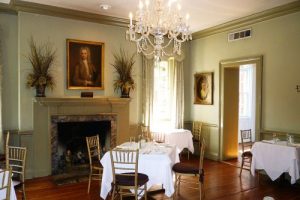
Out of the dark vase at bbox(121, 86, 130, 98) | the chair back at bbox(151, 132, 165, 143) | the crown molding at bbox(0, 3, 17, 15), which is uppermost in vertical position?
the crown molding at bbox(0, 3, 17, 15)

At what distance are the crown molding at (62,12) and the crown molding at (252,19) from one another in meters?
2.25

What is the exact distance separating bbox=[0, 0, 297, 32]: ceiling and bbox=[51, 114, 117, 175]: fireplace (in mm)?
2301

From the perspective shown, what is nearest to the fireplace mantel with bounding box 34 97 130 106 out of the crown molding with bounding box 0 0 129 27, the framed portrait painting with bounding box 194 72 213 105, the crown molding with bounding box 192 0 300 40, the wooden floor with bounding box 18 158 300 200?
the wooden floor with bounding box 18 158 300 200

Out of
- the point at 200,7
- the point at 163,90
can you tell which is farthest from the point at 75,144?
the point at 200,7

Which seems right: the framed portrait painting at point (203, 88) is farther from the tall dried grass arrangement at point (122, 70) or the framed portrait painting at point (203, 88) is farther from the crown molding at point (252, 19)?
the tall dried grass arrangement at point (122, 70)

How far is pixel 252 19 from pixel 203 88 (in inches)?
86.9

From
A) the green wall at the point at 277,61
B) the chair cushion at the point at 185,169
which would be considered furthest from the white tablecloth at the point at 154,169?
the green wall at the point at 277,61

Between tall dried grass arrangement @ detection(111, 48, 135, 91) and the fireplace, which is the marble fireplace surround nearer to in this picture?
the fireplace

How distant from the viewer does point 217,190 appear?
4848mm

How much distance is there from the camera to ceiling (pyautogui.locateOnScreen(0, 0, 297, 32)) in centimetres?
525

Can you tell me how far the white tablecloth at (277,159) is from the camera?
467 centimetres

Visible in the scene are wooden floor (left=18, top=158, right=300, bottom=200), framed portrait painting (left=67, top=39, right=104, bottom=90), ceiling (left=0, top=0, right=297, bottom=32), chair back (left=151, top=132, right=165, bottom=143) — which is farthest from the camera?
chair back (left=151, top=132, right=165, bottom=143)

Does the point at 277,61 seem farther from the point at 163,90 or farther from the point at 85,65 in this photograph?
the point at 85,65

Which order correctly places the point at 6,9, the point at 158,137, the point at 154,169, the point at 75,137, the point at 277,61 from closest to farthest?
the point at 154,169, the point at 6,9, the point at 277,61, the point at 75,137, the point at 158,137
